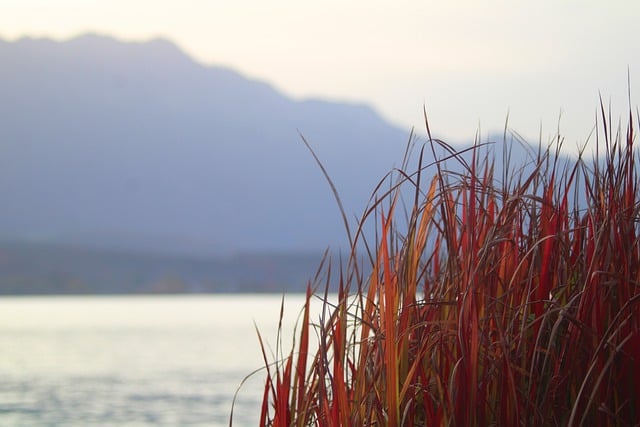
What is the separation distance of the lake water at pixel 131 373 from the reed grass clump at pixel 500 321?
0.84 ft

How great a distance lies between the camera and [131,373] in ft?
117

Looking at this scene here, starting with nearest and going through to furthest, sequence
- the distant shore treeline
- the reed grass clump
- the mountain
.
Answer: the reed grass clump < the distant shore treeline < the mountain

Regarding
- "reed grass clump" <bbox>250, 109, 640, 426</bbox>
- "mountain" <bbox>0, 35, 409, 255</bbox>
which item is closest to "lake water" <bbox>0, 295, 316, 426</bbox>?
"reed grass clump" <bbox>250, 109, 640, 426</bbox>

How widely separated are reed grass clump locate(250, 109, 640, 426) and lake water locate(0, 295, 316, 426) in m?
0.26

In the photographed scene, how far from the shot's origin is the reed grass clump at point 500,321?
6.66ft

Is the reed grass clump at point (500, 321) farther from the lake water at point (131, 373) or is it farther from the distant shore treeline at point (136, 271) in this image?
the distant shore treeline at point (136, 271)

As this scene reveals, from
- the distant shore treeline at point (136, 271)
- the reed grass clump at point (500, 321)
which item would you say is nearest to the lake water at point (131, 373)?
the reed grass clump at point (500, 321)

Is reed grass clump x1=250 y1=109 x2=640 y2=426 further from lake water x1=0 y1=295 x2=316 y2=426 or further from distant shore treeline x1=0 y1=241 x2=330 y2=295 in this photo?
distant shore treeline x1=0 y1=241 x2=330 y2=295

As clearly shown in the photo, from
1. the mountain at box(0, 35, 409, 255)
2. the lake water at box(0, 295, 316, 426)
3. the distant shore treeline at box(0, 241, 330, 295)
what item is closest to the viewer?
the lake water at box(0, 295, 316, 426)

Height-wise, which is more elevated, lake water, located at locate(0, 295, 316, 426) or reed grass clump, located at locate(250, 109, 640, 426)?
reed grass clump, located at locate(250, 109, 640, 426)

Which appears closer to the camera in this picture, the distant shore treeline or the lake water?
the lake water

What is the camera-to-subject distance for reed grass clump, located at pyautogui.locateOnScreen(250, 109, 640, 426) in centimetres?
203

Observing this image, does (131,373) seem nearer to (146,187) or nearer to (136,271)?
(136,271)

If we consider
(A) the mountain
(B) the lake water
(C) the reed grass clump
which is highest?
(A) the mountain
